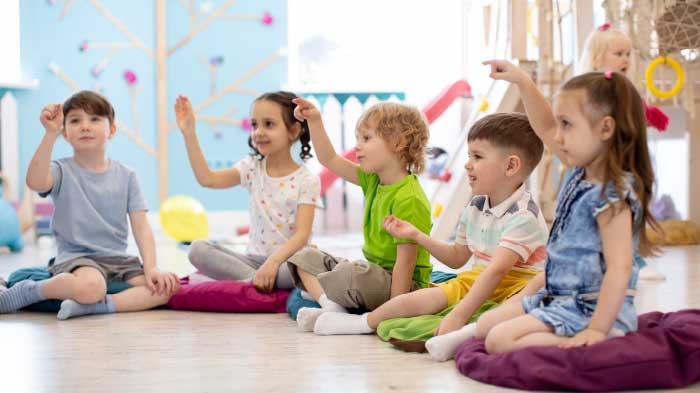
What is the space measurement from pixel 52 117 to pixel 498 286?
3.79ft

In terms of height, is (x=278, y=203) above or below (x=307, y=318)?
above

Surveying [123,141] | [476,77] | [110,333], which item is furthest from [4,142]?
[110,333]

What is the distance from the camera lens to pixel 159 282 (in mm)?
2379

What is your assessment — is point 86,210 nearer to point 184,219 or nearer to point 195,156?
point 195,156

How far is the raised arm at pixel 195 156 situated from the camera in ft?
8.05

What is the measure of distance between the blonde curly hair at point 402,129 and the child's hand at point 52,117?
74cm

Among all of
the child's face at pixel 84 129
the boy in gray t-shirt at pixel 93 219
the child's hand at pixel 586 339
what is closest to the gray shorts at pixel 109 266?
the boy in gray t-shirt at pixel 93 219

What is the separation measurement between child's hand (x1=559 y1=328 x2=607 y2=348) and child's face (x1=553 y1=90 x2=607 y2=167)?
293mm

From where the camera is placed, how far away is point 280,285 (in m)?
2.43

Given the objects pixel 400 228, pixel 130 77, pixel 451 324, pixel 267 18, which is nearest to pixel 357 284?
pixel 400 228

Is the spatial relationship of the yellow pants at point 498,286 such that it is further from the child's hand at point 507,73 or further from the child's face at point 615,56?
the child's face at point 615,56

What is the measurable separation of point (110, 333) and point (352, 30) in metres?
3.82

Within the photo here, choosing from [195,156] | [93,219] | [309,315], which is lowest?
[309,315]

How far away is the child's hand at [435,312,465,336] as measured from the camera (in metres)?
1.77
